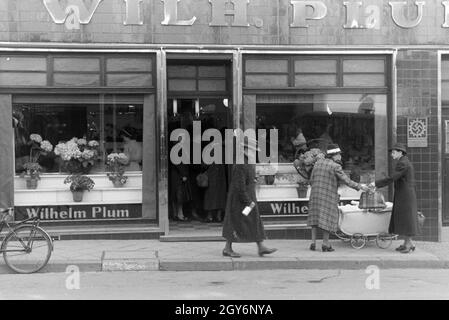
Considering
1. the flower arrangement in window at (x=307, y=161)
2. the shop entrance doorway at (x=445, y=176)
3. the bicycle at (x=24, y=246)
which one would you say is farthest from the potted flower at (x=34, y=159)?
the shop entrance doorway at (x=445, y=176)

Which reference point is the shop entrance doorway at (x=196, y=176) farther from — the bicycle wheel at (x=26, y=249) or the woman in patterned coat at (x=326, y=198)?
the bicycle wheel at (x=26, y=249)

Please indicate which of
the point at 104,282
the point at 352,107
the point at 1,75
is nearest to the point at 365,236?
the point at 352,107

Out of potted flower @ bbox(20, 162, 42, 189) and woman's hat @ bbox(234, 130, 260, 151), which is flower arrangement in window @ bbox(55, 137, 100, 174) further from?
woman's hat @ bbox(234, 130, 260, 151)

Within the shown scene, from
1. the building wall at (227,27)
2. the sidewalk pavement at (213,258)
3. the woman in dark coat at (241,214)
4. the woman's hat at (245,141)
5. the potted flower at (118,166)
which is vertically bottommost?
the sidewalk pavement at (213,258)

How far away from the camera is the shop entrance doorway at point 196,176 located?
12.4m

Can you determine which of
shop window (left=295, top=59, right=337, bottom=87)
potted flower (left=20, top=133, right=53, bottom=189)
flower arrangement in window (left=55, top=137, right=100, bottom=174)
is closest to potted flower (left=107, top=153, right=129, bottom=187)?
flower arrangement in window (left=55, top=137, right=100, bottom=174)

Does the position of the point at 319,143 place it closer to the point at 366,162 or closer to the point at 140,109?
the point at 366,162

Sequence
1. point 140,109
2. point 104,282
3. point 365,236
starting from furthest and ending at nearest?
point 140,109
point 365,236
point 104,282

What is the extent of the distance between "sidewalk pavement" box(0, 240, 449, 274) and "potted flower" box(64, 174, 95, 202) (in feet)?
2.98

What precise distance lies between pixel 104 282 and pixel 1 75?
4.47 metres

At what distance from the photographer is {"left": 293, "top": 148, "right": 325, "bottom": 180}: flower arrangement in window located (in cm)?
1162

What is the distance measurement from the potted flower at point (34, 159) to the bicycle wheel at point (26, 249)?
2133mm

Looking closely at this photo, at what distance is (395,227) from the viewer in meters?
10.0

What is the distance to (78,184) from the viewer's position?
11.1 m
